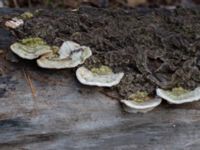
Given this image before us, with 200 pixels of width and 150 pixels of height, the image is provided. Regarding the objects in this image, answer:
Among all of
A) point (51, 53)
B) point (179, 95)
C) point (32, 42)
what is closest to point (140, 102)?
point (179, 95)

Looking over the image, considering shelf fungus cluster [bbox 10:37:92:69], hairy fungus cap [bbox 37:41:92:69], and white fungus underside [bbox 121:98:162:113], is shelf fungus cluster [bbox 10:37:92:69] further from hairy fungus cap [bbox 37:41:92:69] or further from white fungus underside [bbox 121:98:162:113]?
white fungus underside [bbox 121:98:162:113]

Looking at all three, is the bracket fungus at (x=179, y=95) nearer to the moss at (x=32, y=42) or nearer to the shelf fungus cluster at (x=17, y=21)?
the moss at (x=32, y=42)

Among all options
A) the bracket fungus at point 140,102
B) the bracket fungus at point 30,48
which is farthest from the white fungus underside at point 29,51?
the bracket fungus at point 140,102

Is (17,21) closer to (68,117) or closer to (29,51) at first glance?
(29,51)

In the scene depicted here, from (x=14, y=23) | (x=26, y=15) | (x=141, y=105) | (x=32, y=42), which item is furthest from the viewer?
(x=26, y=15)

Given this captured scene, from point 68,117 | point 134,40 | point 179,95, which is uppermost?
point 134,40

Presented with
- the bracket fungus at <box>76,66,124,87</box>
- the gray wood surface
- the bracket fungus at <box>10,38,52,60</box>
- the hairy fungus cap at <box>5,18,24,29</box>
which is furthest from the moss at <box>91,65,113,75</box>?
the hairy fungus cap at <box>5,18,24,29</box>
